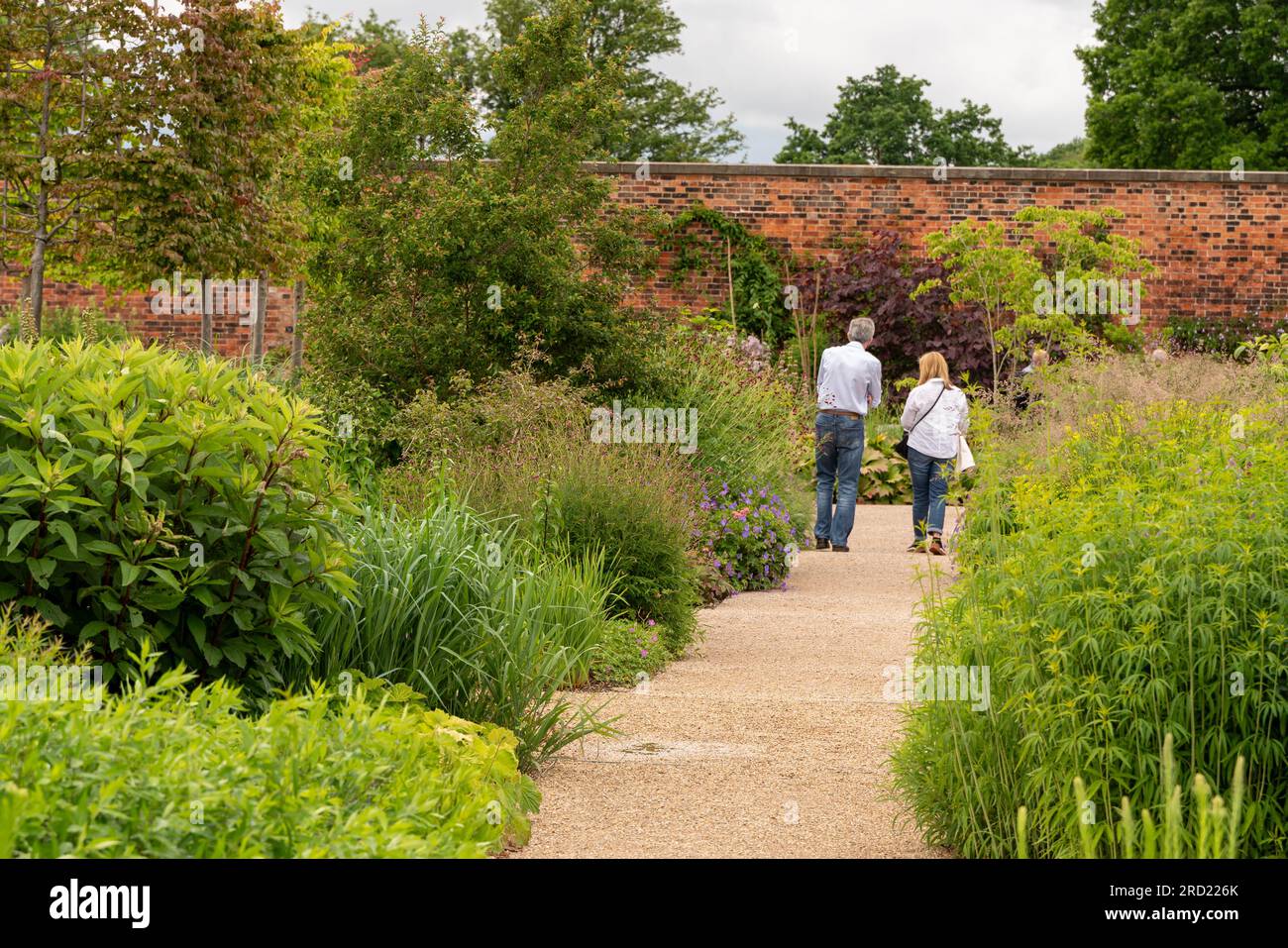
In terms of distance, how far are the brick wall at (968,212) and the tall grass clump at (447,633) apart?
1464 centimetres

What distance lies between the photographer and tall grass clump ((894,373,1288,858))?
3.61 metres

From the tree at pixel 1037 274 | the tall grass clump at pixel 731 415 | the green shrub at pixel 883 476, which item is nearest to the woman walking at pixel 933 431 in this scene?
the tall grass clump at pixel 731 415

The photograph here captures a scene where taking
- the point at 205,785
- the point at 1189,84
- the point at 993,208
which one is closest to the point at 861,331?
the point at 993,208

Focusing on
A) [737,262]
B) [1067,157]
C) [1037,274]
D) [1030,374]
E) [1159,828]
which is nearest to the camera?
[1159,828]

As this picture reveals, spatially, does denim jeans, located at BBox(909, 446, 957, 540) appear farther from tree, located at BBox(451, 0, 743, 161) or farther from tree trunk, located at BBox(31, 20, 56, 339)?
tree, located at BBox(451, 0, 743, 161)

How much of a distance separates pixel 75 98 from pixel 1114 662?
11.6 meters

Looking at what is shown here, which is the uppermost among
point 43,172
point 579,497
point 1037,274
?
point 43,172

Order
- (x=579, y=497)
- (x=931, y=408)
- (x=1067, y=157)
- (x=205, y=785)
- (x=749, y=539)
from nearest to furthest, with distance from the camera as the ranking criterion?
(x=205, y=785), (x=579, y=497), (x=749, y=539), (x=931, y=408), (x=1067, y=157)

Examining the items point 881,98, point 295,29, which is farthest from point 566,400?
point 881,98

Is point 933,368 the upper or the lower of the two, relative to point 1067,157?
lower

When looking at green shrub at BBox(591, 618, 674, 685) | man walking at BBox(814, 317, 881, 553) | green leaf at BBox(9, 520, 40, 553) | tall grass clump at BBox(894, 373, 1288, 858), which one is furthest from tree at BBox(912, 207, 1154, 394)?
green leaf at BBox(9, 520, 40, 553)

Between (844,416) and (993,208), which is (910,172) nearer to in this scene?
(993,208)

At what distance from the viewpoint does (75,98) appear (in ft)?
41.0

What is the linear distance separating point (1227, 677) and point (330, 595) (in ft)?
8.96
